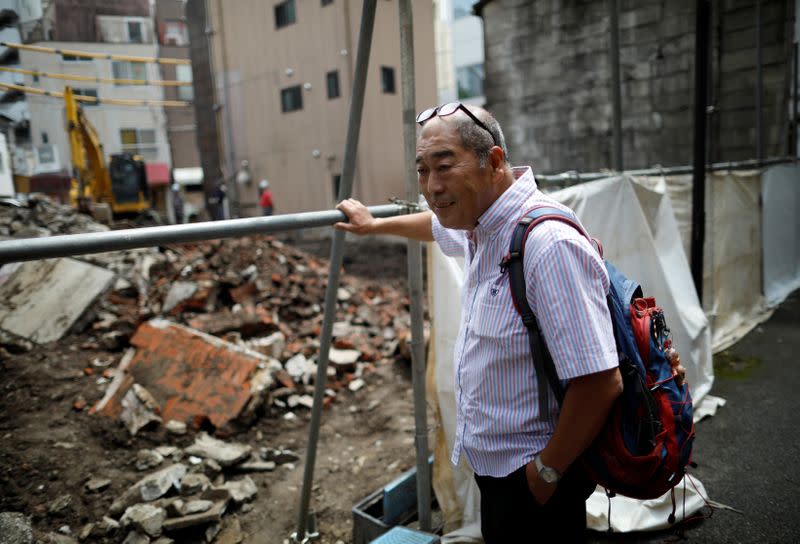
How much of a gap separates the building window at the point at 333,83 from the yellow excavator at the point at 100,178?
7024 millimetres

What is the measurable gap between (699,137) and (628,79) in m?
6.91

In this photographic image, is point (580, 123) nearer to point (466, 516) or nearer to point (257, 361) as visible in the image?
point (257, 361)

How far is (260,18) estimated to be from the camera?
20.2 m

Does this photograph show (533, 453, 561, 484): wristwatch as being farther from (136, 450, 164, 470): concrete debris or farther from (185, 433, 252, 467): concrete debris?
(136, 450, 164, 470): concrete debris

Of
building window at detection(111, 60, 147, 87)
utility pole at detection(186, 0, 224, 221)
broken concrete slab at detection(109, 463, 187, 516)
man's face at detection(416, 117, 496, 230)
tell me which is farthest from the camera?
utility pole at detection(186, 0, 224, 221)

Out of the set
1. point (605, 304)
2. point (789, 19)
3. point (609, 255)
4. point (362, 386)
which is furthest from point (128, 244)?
point (789, 19)

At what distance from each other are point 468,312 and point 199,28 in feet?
81.1

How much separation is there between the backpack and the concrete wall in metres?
8.60

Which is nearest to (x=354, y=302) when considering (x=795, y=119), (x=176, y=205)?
(x=795, y=119)

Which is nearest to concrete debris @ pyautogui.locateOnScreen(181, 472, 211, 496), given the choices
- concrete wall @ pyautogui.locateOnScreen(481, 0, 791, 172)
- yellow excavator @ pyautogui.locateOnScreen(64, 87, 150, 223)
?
concrete wall @ pyautogui.locateOnScreen(481, 0, 791, 172)

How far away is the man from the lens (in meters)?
1.41

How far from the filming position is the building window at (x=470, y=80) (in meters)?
29.8

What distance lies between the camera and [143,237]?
1.62 meters

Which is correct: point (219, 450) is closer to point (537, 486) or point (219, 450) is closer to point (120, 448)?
point (120, 448)
